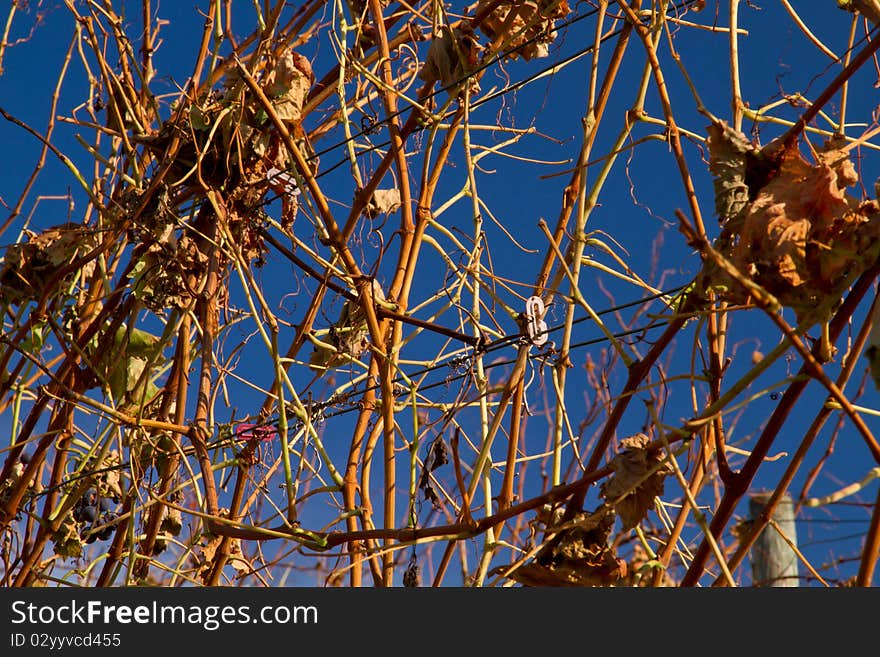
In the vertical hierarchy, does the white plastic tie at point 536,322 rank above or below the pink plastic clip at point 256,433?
below

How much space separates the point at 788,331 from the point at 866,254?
0.13 meters

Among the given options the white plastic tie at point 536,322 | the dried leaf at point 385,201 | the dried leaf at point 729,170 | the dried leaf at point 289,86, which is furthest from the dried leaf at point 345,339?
the dried leaf at point 729,170

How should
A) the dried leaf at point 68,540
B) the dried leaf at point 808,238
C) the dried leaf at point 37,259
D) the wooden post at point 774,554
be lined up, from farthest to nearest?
the wooden post at point 774,554 → the dried leaf at point 68,540 → the dried leaf at point 37,259 → the dried leaf at point 808,238

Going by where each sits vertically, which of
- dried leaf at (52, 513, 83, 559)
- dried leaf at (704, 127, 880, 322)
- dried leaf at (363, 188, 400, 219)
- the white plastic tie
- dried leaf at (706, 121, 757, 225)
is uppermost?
dried leaf at (363, 188, 400, 219)

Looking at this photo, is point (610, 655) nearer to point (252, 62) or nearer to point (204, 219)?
point (204, 219)

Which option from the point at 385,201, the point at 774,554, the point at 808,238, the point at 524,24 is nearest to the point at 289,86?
the point at 385,201

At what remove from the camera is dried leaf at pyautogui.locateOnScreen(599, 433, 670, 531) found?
979 mm

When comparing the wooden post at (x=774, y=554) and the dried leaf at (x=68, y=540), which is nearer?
the dried leaf at (x=68, y=540)

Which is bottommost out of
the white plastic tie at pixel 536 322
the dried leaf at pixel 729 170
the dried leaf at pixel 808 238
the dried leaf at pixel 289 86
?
the dried leaf at pixel 808 238

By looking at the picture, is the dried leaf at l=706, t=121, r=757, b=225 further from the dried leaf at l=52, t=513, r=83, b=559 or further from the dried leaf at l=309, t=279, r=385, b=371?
the dried leaf at l=52, t=513, r=83, b=559

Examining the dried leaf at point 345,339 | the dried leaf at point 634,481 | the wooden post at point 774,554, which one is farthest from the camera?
the wooden post at point 774,554

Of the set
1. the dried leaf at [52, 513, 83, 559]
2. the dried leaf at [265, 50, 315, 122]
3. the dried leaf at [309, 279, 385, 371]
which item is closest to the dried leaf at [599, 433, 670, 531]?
the dried leaf at [309, 279, 385, 371]

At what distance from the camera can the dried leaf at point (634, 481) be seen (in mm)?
979

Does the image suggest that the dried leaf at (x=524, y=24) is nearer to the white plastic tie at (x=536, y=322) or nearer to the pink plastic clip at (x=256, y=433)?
the white plastic tie at (x=536, y=322)
